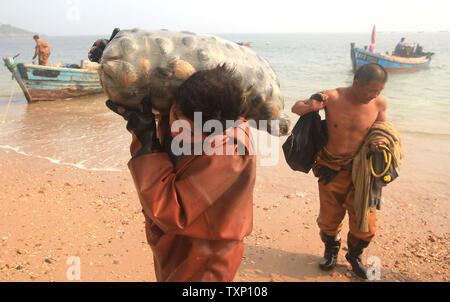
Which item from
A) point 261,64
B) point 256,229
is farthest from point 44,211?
point 261,64

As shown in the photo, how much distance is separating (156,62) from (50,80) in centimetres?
1220

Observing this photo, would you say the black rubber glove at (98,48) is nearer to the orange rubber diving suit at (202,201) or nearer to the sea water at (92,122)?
the orange rubber diving suit at (202,201)

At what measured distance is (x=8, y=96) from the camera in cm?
1390

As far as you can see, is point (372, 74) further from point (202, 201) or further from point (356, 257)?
point (202, 201)

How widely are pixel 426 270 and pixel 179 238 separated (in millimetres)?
2710

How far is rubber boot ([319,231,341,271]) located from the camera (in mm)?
3086

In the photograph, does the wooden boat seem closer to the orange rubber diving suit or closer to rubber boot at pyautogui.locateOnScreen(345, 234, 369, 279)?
rubber boot at pyautogui.locateOnScreen(345, 234, 369, 279)

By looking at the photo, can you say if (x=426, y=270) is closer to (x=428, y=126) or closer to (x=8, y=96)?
(x=428, y=126)

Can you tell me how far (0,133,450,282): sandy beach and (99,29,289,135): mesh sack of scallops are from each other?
2016mm

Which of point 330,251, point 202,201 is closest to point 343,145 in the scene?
point 330,251

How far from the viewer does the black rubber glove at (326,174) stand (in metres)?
2.85

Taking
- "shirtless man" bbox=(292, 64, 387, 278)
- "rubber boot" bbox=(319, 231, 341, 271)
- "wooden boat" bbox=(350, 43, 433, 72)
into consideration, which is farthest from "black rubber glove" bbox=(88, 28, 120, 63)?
"wooden boat" bbox=(350, 43, 433, 72)

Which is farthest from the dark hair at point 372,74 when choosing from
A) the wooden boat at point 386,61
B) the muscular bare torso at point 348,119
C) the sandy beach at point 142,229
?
the wooden boat at point 386,61

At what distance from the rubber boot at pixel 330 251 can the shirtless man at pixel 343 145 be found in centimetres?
12
